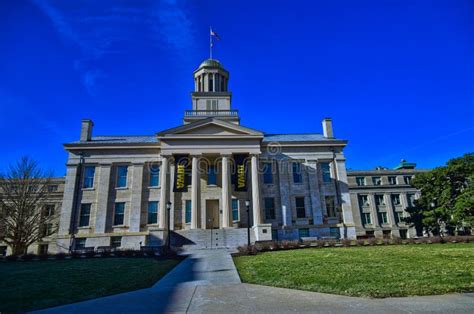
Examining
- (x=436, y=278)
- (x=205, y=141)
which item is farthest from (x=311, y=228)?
(x=436, y=278)

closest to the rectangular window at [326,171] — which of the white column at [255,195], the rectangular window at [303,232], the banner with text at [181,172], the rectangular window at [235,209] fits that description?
the rectangular window at [303,232]

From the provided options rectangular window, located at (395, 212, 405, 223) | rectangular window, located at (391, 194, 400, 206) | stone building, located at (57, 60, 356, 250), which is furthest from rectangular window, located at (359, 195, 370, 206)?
stone building, located at (57, 60, 356, 250)

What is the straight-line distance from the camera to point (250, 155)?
3200cm

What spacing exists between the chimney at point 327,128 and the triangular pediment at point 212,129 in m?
11.1

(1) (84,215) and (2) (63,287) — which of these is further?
(1) (84,215)

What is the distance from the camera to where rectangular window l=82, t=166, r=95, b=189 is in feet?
106

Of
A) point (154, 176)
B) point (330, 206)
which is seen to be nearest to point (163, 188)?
point (154, 176)

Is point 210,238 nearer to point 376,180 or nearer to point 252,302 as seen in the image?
point 252,302

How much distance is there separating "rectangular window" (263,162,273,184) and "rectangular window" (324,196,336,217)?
23.2 feet

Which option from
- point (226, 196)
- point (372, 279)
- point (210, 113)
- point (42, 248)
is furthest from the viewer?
point (42, 248)

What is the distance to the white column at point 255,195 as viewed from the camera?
29.3m

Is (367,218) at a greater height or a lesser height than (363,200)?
lesser

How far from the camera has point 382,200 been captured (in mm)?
50938

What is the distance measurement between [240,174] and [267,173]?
4900 mm
